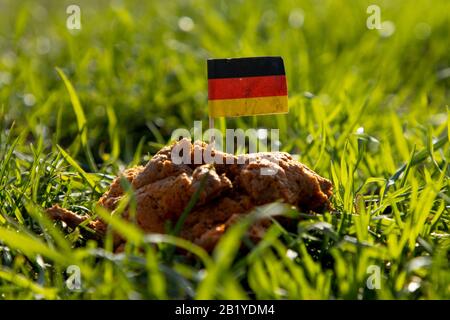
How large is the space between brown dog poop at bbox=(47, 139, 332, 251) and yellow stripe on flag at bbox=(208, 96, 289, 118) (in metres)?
0.20

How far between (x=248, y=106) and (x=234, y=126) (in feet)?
4.11

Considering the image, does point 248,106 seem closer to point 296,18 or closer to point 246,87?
point 246,87

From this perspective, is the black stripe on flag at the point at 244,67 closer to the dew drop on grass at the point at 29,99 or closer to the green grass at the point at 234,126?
the green grass at the point at 234,126

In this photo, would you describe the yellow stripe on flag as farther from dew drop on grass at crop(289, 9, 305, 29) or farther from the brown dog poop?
dew drop on grass at crop(289, 9, 305, 29)

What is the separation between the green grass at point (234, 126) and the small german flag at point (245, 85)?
316 millimetres

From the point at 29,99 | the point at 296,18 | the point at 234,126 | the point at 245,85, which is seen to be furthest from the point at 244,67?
the point at 296,18

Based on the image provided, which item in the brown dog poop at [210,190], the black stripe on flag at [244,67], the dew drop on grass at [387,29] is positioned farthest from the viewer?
the dew drop on grass at [387,29]

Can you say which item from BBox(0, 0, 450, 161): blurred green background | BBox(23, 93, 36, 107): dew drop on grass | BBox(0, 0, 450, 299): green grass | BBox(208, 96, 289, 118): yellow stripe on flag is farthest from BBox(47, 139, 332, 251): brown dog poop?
BBox(23, 93, 36, 107): dew drop on grass

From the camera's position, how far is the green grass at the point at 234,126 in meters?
2.09

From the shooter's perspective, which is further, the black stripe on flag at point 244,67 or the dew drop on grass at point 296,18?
the dew drop on grass at point 296,18

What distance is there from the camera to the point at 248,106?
264 centimetres

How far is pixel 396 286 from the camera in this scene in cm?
215

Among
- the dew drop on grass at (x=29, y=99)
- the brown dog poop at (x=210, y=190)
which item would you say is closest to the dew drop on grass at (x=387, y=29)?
the dew drop on grass at (x=29, y=99)
